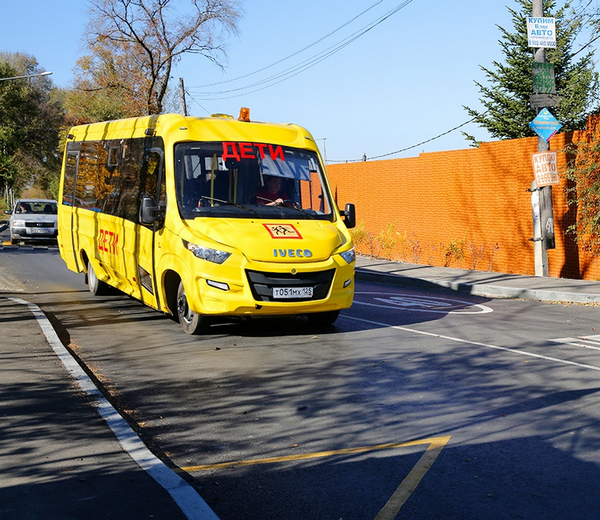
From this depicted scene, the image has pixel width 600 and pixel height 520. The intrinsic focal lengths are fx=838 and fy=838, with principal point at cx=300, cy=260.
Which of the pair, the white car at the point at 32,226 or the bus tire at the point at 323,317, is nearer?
the bus tire at the point at 323,317

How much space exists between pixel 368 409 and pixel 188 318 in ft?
13.9

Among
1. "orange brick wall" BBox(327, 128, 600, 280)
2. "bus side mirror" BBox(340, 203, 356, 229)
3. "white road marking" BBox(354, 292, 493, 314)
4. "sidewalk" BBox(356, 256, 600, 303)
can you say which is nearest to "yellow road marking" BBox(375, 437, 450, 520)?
"bus side mirror" BBox(340, 203, 356, 229)

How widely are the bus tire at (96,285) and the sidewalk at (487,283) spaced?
22.4ft

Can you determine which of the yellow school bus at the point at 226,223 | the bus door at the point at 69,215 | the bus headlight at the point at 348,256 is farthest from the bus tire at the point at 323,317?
the bus door at the point at 69,215

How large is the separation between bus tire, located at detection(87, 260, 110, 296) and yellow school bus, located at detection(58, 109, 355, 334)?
165cm

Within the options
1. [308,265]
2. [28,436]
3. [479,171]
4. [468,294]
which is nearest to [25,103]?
[479,171]

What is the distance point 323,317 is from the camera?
11.0 metres

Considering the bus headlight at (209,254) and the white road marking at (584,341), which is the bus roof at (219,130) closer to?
the bus headlight at (209,254)

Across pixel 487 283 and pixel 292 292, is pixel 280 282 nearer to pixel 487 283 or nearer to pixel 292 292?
pixel 292 292

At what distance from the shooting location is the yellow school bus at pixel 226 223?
9625 mm

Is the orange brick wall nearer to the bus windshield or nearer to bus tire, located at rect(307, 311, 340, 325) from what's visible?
the bus windshield

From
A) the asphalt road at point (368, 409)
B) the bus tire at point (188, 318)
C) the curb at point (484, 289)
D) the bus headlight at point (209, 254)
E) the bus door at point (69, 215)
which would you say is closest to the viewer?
the asphalt road at point (368, 409)

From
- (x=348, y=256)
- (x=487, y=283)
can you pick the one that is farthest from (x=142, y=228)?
(x=487, y=283)

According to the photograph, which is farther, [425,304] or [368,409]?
[425,304]
